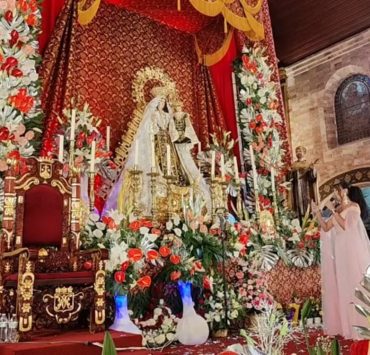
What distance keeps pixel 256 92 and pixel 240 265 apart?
128 inches

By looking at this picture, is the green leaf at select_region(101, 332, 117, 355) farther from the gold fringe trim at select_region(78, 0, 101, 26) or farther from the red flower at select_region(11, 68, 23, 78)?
A: the gold fringe trim at select_region(78, 0, 101, 26)

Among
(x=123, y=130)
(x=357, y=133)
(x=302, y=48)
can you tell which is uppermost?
(x=302, y=48)

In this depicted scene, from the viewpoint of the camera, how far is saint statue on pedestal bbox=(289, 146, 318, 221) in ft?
22.9

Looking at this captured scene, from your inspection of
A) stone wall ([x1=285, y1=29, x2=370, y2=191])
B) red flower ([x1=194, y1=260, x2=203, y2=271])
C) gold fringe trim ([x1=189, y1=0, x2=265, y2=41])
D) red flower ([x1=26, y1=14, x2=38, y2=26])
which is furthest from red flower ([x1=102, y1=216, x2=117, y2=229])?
stone wall ([x1=285, y1=29, x2=370, y2=191])

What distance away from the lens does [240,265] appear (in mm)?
4734

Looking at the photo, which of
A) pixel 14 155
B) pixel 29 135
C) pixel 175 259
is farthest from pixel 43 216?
pixel 175 259

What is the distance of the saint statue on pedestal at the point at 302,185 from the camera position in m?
6.97

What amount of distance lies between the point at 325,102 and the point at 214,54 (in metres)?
→ 5.59

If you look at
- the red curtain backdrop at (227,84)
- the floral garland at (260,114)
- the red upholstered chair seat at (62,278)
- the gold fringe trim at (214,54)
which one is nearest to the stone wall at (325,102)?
the floral garland at (260,114)

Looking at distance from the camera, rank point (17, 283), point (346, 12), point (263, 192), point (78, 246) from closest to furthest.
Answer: point (17, 283) → point (78, 246) → point (263, 192) → point (346, 12)

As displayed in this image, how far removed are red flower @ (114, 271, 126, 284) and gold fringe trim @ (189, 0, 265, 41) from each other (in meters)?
3.46

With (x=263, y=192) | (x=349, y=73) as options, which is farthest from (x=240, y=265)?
(x=349, y=73)

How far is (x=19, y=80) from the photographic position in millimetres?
4375

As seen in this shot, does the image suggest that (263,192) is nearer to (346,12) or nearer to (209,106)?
(209,106)
